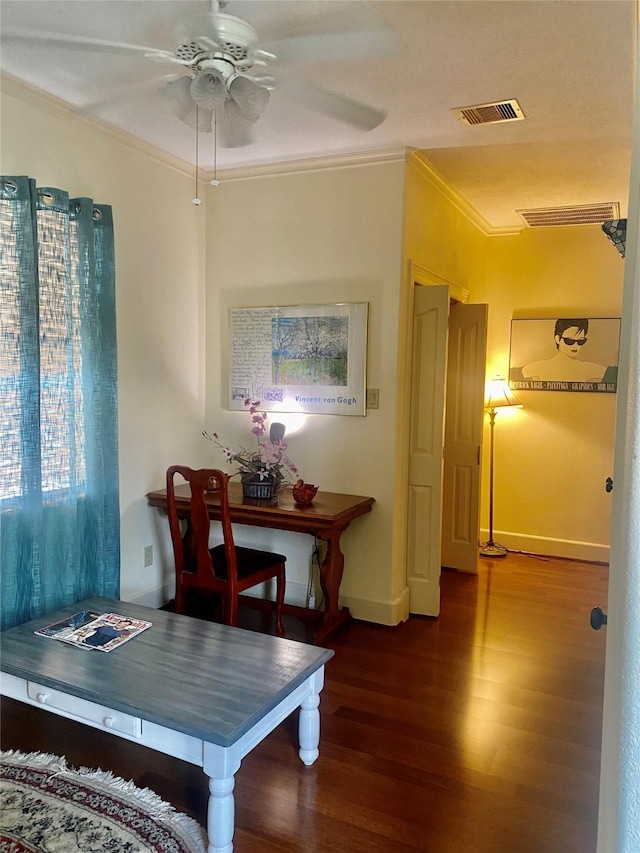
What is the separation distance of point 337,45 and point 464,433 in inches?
112

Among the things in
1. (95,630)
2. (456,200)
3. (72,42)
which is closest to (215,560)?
(95,630)

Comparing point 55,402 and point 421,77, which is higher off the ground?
point 421,77

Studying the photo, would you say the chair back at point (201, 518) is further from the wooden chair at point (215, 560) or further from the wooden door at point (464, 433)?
the wooden door at point (464, 433)

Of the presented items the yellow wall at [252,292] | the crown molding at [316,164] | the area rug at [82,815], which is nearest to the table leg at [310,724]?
the area rug at [82,815]

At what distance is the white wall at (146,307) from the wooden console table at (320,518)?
258 millimetres

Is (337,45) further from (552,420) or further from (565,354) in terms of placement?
(552,420)

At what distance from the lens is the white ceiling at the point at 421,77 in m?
2.04

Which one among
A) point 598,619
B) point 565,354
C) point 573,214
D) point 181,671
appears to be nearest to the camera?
point 598,619

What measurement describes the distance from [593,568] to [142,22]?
4.44m

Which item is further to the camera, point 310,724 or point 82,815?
point 310,724

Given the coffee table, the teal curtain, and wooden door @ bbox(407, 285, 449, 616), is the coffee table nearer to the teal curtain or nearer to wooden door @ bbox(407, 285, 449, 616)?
the teal curtain

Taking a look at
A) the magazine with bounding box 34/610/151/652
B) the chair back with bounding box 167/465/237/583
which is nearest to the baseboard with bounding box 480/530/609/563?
the chair back with bounding box 167/465/237/583

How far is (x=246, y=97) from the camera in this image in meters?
2.12

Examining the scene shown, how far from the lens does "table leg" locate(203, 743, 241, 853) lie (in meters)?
1.71
